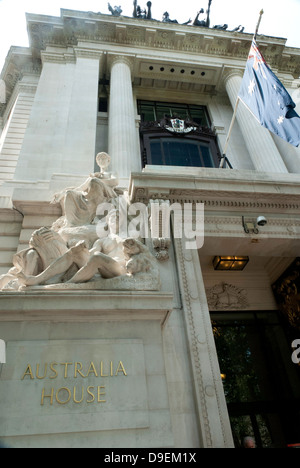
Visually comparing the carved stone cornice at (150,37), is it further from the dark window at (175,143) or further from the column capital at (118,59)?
the dark window at (175,143)

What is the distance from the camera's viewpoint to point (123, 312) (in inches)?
243

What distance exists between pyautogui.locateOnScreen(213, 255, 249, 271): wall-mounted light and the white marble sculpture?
162 inches

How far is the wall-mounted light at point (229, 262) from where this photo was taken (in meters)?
10.7

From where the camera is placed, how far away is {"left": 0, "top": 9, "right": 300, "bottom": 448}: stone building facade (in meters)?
5.27

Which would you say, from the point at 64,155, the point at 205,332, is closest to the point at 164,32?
the point at 64,155

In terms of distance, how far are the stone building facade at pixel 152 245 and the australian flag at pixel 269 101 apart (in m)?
1.42

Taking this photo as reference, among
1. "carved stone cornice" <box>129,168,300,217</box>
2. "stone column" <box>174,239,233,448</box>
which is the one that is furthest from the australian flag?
"stone column" <box>174,239,233,448</box>

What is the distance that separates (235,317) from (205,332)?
180 inches

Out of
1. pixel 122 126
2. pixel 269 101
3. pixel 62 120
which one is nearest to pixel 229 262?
pixel 269 101

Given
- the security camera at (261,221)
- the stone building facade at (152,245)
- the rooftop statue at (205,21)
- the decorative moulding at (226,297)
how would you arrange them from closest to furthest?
the stone building facade at (152,245) < the security camera at (261,221) < the decorative moulding at (226,297) < the rooftop statue at (205,21)

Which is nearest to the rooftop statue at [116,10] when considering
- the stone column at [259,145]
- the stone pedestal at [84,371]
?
the stone column at [259,145]

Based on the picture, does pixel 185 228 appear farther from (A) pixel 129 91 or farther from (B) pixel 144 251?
(A) pixel 129 91

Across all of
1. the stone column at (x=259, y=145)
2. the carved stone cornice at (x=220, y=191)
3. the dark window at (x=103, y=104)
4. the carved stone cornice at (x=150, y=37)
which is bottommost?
the carved stone cornice at (x=220, y=191)

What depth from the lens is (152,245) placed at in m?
8.12
